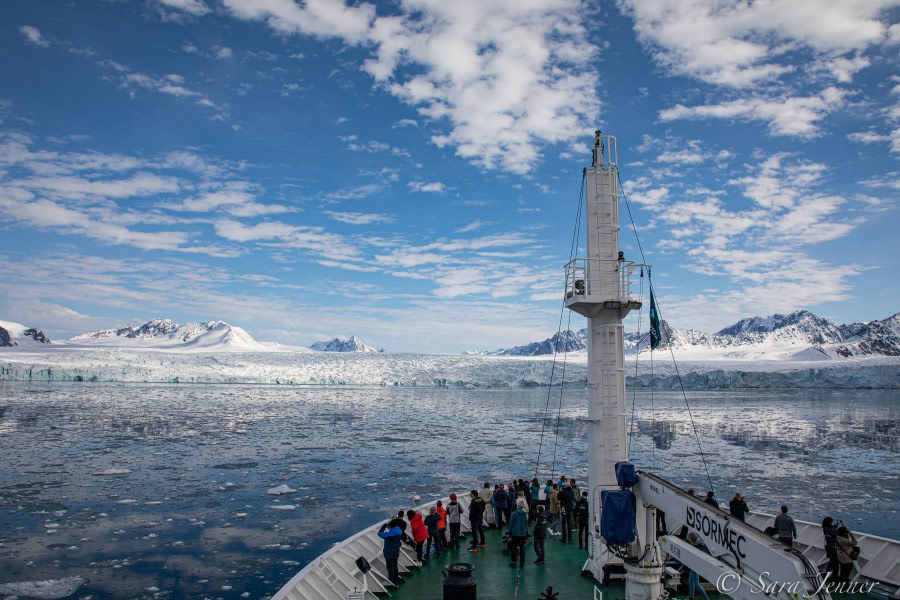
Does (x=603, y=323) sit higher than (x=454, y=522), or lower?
higher

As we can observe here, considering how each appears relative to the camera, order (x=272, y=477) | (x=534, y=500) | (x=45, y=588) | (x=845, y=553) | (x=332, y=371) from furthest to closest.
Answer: (x=332, y=371) < (x=272, y=477) < (x=534, y=500) < (x=45, y=588) < (x=845, y=553)

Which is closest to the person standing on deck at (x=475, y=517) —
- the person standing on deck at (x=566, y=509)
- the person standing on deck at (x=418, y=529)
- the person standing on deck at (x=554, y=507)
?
the person standing on deck at (x=418, y=529)

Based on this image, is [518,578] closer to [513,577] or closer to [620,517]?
[513,577]

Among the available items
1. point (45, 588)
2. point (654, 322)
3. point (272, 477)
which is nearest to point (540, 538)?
point (654, 322)

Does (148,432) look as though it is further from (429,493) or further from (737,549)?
(737,549)

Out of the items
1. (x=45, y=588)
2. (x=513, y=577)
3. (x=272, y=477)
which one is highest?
(x=513, y=577)

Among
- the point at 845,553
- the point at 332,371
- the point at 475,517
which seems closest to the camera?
the point at 845,553

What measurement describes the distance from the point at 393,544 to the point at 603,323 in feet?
15.8

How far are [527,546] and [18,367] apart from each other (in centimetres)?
10939

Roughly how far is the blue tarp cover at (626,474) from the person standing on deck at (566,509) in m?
4.50

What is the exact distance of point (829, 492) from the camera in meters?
21.2

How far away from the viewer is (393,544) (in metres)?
9.27

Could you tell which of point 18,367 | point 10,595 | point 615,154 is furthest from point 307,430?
point 18,367

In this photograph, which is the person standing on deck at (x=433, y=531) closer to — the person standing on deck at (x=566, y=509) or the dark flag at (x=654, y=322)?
the person standing on deck at (x=566, y=509)
